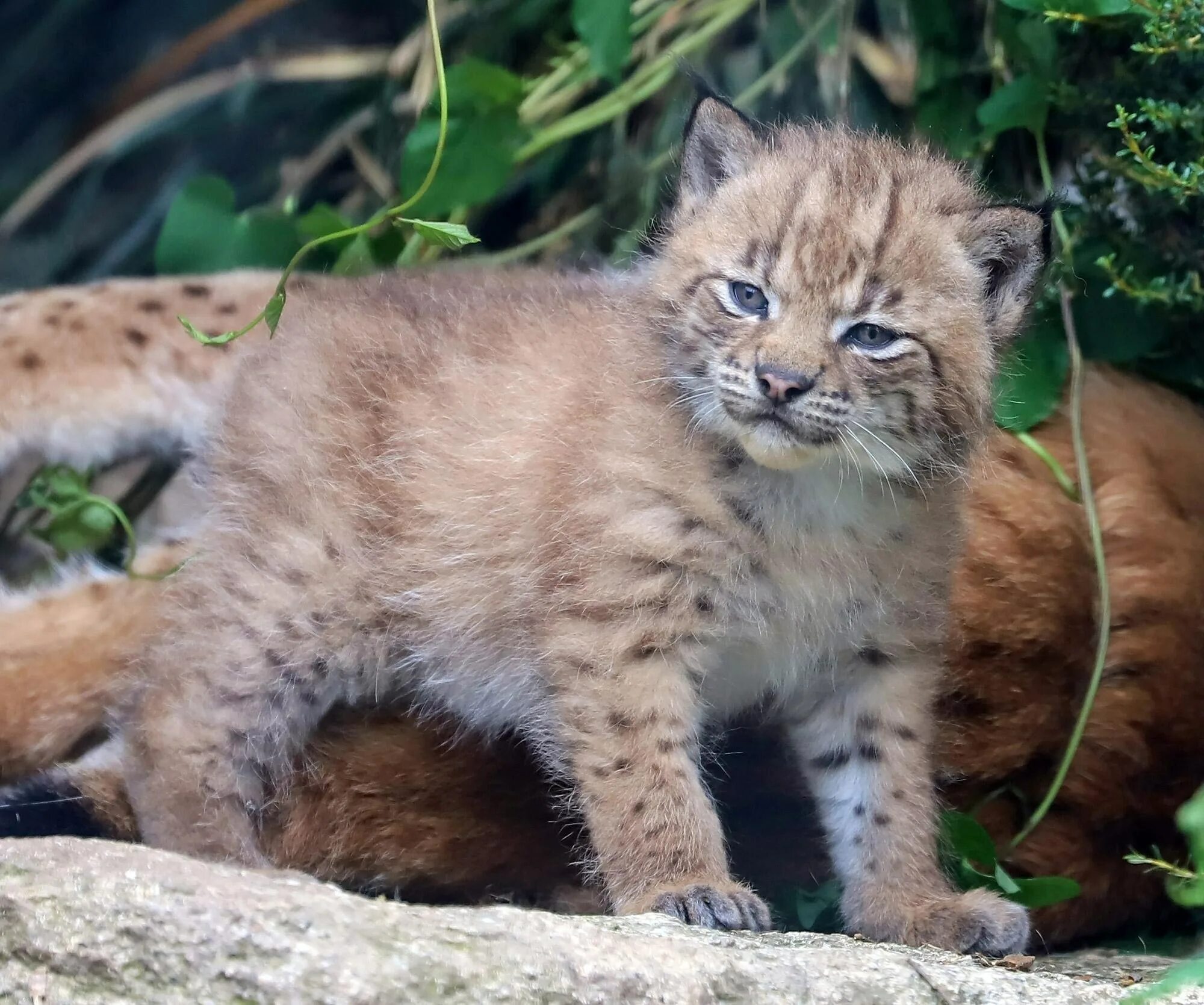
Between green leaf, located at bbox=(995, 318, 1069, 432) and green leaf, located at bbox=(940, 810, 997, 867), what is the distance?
34.3 inches

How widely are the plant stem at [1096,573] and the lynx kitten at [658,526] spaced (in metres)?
0.52

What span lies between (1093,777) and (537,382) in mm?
1479

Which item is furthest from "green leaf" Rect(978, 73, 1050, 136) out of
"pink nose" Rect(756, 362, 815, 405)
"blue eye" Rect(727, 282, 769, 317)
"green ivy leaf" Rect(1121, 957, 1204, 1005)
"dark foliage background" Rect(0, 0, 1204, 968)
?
"green ivy leaf" Rect(1121, 957, 1204, 1005)

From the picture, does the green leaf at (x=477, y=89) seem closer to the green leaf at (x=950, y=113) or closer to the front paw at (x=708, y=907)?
the green leaf at (x=950, y=113)

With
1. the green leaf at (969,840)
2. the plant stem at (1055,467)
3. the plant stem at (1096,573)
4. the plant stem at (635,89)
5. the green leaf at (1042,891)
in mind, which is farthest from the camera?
the plant stem at (635,89)

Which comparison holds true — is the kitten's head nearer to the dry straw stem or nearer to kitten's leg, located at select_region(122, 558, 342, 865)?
kitten's leg, located at select_region(122, 558, 342, 865)

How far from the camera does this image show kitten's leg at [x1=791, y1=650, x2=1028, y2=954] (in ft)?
8.31

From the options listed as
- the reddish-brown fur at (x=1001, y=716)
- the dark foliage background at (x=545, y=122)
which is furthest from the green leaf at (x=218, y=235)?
the reddish-brown fur at (x=1001, y=716)

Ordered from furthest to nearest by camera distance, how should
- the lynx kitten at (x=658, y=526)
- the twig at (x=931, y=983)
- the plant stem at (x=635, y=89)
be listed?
the plant stem at (x=635, y=89)
the lynx kitten at (x=658, y=526)
the twig at (x=931, y=983)

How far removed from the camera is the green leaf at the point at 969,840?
2.89 meters

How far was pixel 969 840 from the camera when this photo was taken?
9.53 feet

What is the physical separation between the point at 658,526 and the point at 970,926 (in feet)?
2.80

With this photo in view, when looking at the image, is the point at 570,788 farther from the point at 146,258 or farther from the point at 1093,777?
the point at 146,258

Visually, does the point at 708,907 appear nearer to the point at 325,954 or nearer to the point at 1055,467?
the point at 325,954
